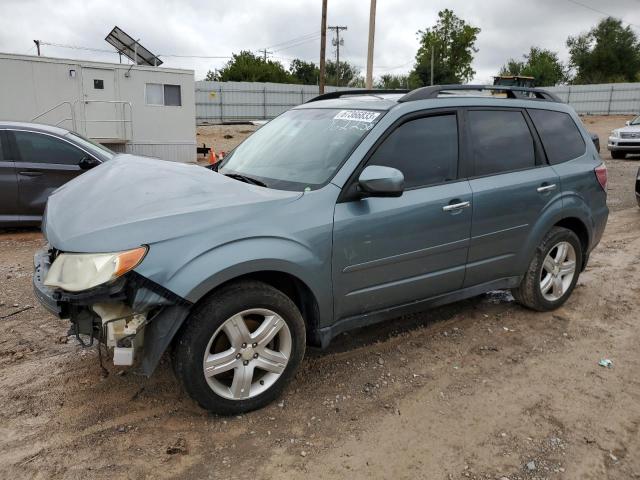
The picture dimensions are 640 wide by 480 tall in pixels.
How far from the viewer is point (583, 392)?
3418 mm

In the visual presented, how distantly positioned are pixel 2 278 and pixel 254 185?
11.9ft

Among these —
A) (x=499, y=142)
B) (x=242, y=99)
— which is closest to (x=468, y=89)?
(x=499, y=142)

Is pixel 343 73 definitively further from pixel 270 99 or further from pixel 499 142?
pixel 499 142

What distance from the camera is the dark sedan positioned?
7.17 meters

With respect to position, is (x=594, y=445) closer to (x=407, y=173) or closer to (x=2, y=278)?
(x=407, y=173)

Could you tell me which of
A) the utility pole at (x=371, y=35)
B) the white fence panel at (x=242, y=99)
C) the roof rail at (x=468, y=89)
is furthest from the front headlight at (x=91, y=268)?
the white fence panel at (x=242, y=99)

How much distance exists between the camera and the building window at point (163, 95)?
14727mm

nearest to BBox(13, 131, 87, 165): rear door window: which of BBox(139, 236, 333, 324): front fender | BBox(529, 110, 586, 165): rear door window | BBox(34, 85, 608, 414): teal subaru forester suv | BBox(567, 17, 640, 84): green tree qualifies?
BBox(34, 85, 608, 414): teal subaru forester suv

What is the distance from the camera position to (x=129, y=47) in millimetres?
15125

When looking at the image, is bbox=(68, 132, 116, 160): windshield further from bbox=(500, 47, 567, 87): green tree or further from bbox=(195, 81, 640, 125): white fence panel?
bbox=(500, 47, 567, 87): green tree

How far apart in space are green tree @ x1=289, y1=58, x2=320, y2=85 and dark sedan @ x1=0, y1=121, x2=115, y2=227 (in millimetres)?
63982

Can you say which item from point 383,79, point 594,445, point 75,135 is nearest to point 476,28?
point 383,79

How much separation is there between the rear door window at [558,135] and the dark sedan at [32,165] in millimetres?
5798

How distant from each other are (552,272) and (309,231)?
103 inches
